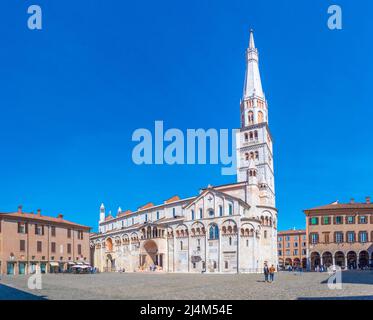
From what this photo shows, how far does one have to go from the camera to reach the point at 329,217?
213 ft

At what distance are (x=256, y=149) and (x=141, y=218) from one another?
88.7 feet

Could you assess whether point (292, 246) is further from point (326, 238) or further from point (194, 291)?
point (194, 291)

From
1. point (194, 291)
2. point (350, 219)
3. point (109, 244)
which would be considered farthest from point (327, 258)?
point (194, 291)

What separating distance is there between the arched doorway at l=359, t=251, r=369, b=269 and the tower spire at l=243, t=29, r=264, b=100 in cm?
3040

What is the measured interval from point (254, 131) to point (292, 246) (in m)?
41.3

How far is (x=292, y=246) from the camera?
99438mm

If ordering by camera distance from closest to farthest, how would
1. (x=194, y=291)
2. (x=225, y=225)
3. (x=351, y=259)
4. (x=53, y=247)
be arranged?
(x=194, y=291) → (x=225, y=225) → (x=53, y=247) → (x=351, y=259)

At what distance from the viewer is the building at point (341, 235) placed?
6238 centimetres

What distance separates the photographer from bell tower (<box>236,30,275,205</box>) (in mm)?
68688

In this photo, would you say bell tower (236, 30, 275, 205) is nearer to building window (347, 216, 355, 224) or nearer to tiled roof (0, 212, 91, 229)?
building window (347, 216, 355, 224)

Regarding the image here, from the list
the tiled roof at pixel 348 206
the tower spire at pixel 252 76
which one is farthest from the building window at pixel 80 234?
the tiled roof at pixel 348 206
